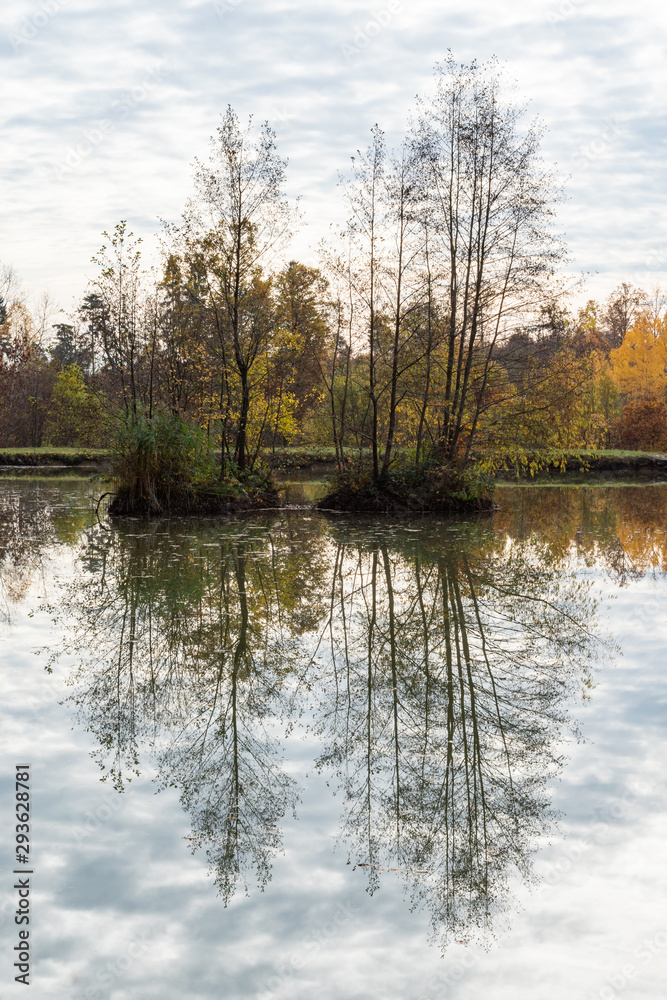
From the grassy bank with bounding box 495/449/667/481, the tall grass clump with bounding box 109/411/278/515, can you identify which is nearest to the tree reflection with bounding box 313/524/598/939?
the tall grass clump with bounding box 109/411/278/515

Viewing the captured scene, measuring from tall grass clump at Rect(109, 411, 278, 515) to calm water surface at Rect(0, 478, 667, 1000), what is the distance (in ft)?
23.2

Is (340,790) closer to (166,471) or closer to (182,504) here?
(166,471)

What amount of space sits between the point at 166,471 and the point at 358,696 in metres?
11.7

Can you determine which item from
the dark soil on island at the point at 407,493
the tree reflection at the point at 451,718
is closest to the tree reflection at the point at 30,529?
the tree reflection at the point at 451,718

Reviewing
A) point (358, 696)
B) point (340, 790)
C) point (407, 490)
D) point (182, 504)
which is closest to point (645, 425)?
point (407, 490)

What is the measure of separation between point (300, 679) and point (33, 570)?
230 inches

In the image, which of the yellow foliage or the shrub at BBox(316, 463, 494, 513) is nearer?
the shrub at BBox(316, 463, 494, 513)

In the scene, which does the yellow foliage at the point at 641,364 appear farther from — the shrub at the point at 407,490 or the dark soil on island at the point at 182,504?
the dark soil on island at the point at 182,504

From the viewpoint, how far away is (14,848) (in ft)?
11.9

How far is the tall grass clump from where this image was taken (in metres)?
16.2

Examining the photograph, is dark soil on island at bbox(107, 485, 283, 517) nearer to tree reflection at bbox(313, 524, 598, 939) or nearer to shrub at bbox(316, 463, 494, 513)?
shrub at bbox(316, 463, 494, 513)

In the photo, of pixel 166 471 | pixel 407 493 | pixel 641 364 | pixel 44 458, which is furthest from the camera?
pixel 641 364

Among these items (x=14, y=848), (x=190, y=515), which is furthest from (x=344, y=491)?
(x=14, y=848)

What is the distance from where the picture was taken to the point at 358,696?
572 cm
